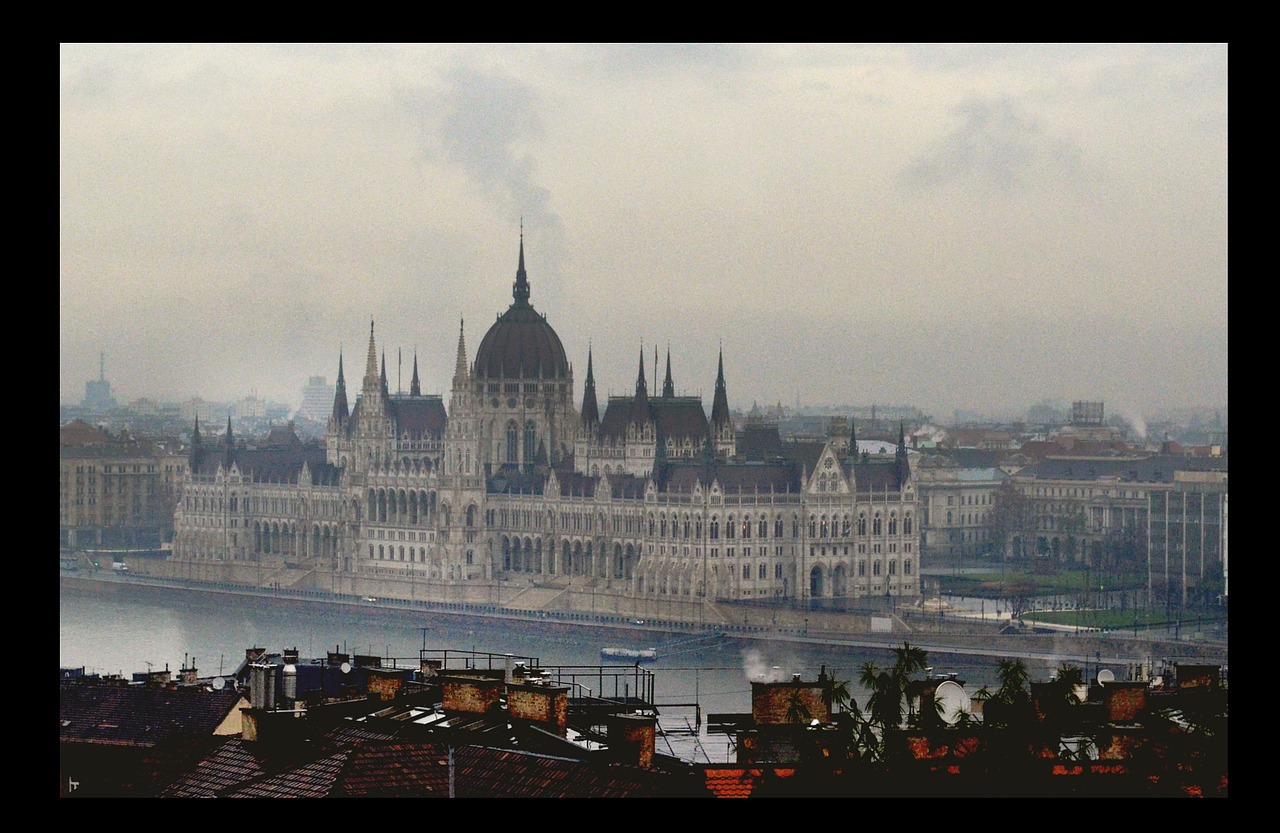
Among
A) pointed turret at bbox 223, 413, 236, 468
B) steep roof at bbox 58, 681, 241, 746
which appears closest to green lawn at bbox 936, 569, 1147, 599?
pointed turret at bbox 223, 413, 236, 468

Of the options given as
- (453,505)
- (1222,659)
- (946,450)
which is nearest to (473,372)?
(453,505)

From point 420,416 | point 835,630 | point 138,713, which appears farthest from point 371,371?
point 138,713

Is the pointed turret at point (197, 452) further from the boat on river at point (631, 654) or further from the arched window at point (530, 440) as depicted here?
the boat on river at point (631, 654)

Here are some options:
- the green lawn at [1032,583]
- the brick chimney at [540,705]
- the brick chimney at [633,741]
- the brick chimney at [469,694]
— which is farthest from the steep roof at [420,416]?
the brick chimney at [633,741]

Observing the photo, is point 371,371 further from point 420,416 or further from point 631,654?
point 631,654

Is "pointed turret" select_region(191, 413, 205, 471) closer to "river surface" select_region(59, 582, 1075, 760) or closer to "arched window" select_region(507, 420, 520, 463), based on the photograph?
"river surface" select_region(59, 582, 1075, 760)
